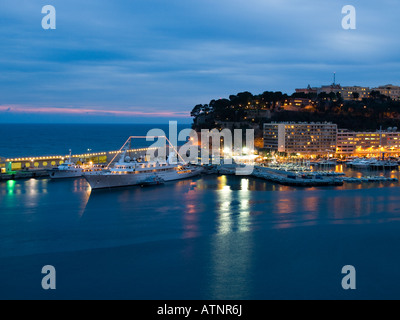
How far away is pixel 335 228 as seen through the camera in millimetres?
9711

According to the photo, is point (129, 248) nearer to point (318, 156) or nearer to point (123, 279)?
point (123, 279)

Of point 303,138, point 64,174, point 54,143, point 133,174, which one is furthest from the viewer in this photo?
point 54,143

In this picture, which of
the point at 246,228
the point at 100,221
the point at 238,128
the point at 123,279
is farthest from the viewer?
the point at 238,128

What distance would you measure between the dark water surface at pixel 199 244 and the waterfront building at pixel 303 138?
13.0 metres

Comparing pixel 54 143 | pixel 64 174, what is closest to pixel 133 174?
pixel 64 174

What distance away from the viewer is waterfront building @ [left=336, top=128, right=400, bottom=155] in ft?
90.9

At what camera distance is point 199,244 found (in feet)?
27.7

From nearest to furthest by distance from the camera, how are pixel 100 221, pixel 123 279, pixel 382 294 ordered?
pixel 382 294 < pixel 123 279 < pixel 100 221

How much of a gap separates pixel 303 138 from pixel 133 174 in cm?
1457

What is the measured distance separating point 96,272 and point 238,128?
23680mm

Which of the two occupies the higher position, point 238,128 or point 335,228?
point 238,128

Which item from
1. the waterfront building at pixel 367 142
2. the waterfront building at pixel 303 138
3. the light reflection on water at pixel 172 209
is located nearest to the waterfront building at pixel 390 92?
the waterfront building at pixel 367 142

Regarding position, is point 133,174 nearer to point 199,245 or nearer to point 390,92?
point 199,245
